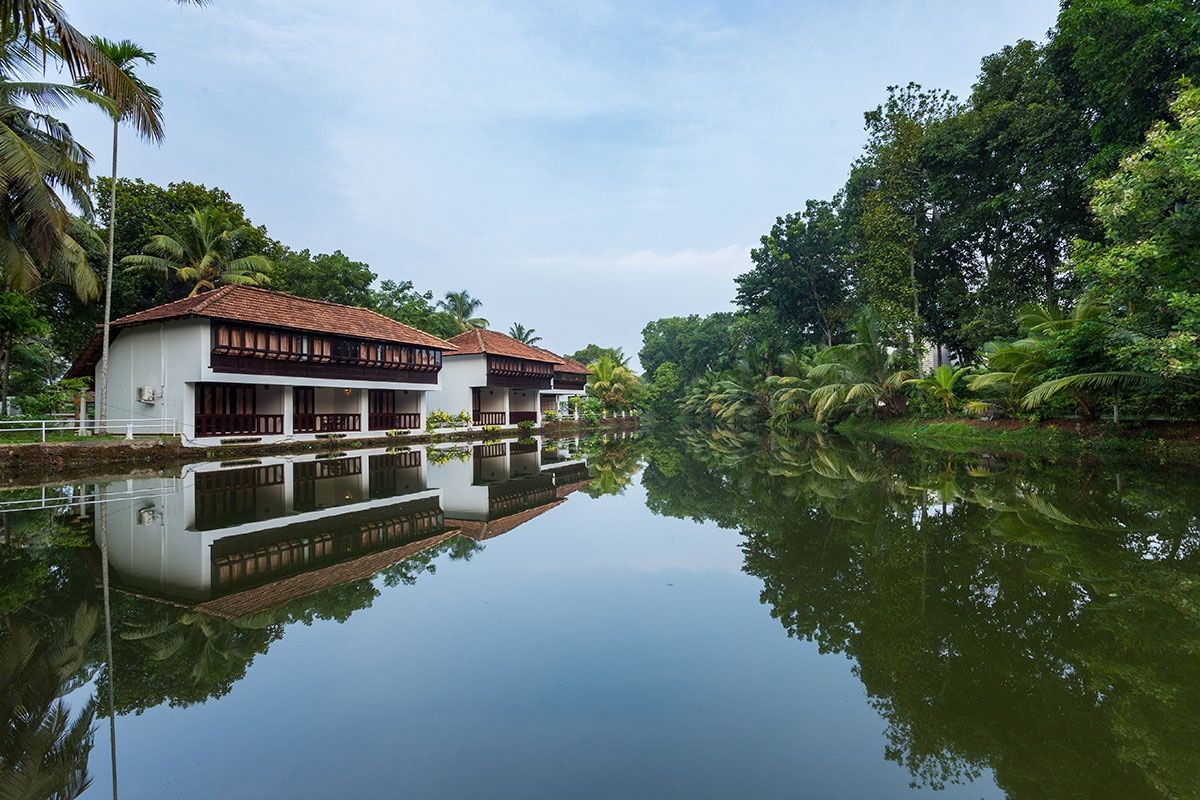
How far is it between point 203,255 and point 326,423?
9434mm

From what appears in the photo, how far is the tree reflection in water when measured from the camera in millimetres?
2875

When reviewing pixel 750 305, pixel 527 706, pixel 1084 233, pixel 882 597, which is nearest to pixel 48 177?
pixel 527 706

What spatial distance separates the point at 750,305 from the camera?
1422 inches

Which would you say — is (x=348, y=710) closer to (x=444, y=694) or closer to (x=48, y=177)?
(x=444, y=694)

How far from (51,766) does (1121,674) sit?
19.0ft

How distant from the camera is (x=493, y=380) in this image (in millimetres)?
30688

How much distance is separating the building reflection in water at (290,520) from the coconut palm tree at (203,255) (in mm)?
11920

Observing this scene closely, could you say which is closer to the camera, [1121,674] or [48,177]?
[1121,674]

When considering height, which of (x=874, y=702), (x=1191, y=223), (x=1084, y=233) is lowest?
(x=874, y=702)

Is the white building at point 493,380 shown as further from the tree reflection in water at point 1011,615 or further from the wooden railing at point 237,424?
the tree reflection in water at point 1011,615

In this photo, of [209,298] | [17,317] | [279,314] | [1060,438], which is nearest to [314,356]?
[279,314]

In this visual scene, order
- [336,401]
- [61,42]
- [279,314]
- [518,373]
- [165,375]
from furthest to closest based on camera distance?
[518,373] → [336,401] → [279,314] → [165,375] → [61,42]

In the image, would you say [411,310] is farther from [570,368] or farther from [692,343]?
[692,343]

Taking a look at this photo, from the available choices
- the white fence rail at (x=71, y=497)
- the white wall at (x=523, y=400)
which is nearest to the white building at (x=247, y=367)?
the white fence rail at (x=71, y=497)
